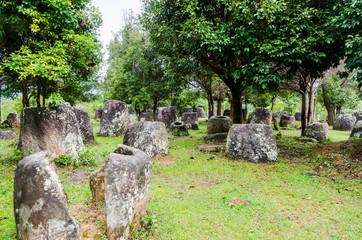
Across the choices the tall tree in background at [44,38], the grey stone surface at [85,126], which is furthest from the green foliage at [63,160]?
the grey stone surface at [85,126]

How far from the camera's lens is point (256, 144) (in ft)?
24.3

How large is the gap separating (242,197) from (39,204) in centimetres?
404

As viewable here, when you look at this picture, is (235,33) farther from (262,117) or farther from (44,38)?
(262,117)

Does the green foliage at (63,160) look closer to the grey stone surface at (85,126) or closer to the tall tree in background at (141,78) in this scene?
the grey stone surface at (85,126)

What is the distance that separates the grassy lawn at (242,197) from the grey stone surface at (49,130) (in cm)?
76

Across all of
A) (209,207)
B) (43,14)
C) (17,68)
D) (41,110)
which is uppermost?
(43,14)

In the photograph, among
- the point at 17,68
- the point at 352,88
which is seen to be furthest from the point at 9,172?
the point at 352,88

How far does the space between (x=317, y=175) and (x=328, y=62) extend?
409 centimetres

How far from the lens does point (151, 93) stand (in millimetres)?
18641

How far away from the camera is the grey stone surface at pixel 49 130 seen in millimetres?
5961

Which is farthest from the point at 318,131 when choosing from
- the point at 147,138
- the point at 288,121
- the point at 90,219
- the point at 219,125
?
the point at 90,219

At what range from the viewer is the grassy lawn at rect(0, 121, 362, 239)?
11.9 ft

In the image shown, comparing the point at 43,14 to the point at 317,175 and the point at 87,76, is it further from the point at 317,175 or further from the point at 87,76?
the point at 317,175

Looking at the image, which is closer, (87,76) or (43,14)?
(43,14)
